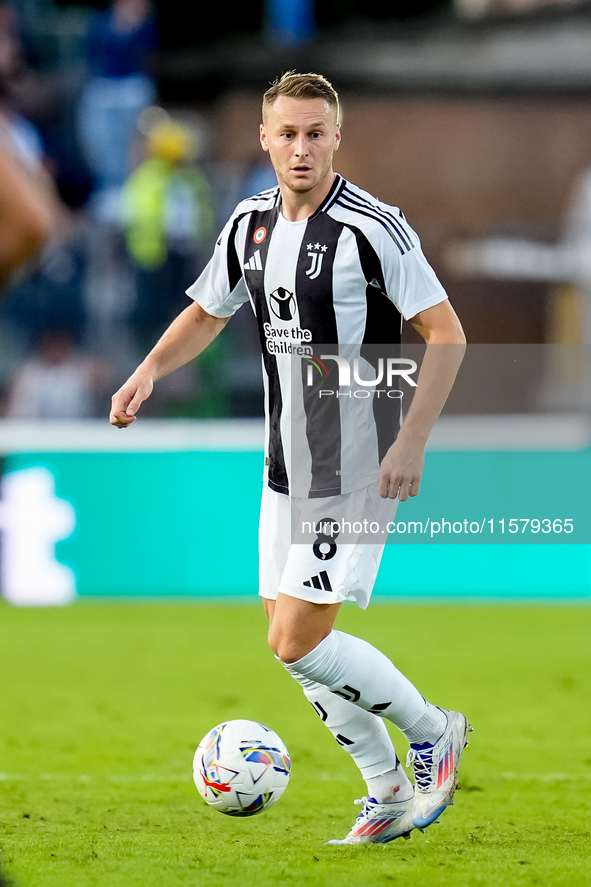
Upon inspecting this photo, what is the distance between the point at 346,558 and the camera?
4469 millimetres

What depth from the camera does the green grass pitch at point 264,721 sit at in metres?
4.45

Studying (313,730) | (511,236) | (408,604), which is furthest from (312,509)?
(511,236)

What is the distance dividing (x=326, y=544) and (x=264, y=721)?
3.00m

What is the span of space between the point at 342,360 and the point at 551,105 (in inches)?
488

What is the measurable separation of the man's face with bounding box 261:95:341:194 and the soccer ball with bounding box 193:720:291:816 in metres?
1.92

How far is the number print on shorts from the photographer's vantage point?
14.6 feet

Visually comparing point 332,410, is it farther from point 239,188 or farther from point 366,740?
point 239,188

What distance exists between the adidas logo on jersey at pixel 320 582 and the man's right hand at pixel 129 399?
0.78 metres

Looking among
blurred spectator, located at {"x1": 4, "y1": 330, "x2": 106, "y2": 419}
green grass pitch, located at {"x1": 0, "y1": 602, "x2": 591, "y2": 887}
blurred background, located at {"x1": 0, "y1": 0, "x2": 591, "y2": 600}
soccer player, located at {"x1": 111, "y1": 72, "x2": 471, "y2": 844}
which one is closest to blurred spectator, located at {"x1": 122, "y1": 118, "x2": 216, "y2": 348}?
blurred background, located at {"x1": 0, "y1": 0, "x2": 591, "y2": 600}

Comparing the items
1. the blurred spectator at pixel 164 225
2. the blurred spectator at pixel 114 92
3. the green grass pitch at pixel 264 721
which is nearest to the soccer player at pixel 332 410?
the green grass pitch at pixel 264 721

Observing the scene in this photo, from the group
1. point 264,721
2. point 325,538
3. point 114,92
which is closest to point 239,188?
point 114,92

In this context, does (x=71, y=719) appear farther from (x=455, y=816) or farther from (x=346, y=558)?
(x=346, y=558)

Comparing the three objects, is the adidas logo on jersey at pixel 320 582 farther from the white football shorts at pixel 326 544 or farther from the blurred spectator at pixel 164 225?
the blurred spectator at pixel 164 225

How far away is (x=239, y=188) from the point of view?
1203 cm
